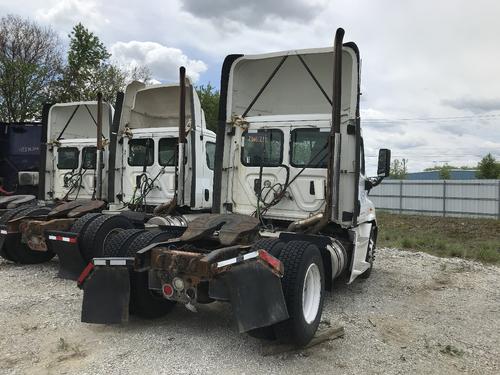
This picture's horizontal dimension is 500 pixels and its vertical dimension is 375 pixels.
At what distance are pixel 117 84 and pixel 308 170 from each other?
21681mm

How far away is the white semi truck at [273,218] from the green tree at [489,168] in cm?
3517

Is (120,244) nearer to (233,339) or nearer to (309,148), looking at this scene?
(233,339)

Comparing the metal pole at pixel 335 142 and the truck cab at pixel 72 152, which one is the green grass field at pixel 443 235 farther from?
the truck cab at pixel 72 152

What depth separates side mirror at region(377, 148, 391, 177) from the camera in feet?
23.7

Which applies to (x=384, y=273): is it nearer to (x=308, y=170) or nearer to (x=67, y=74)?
(x=308, y=170)

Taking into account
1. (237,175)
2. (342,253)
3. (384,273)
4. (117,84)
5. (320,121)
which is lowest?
(384,273)

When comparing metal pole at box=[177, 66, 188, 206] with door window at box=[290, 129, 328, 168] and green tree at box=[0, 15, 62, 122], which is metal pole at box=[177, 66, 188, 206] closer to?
door window at box=[290, 129, 328, 168]

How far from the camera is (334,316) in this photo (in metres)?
5.97

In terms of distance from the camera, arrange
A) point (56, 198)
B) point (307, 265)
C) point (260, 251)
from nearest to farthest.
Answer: point (260, 251) → point (307, 265) → point (56, 198)

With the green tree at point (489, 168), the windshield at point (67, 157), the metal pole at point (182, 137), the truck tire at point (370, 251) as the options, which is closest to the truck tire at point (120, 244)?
the metal pole at point (182, 137)

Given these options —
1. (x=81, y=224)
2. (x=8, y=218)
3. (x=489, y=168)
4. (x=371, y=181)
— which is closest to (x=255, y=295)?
(x=81, y=224)

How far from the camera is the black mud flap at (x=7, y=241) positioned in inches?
315

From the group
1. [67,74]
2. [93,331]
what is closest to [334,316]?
[93,331]

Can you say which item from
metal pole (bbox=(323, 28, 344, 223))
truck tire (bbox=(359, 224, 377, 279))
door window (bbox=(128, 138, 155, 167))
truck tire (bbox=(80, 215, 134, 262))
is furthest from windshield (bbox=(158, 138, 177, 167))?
truck tire (bbox=(359, 224, 377, 279))
